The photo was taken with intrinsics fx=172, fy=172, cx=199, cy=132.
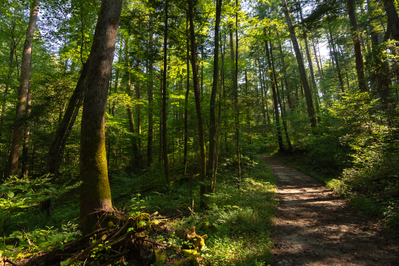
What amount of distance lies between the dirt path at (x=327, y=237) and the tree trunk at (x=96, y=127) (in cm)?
370

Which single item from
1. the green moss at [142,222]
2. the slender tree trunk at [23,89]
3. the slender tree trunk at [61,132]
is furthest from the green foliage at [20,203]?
the slender tree trunk at [23,89]

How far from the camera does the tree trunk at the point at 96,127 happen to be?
3307 millimetres

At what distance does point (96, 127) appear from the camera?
3.54 metres

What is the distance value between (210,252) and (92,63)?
461 cm

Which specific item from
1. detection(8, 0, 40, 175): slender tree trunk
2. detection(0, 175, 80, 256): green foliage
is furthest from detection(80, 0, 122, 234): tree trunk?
detection(8, 0, 40, 175): slender tree trunk

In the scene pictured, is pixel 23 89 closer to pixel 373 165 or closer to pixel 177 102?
pixel 177 102

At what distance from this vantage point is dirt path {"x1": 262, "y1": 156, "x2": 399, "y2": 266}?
Answer: 335 centimetres

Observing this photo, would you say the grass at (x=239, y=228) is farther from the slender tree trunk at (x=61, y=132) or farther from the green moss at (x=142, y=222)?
the slender tree trunk at (x=61, y=132)

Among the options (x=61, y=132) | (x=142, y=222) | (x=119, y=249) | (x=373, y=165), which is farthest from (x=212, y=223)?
(x=373, y=165)

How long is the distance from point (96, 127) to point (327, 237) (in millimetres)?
5850

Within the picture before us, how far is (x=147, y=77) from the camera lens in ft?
30.0

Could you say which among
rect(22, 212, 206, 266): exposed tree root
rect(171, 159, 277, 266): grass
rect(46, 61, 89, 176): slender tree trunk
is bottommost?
rect(171, 159, 277, 266): grass

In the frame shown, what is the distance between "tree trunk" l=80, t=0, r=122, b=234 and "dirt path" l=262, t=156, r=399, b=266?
370cm

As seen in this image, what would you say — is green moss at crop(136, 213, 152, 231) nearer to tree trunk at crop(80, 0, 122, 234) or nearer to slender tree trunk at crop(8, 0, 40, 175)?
tree trunk at crop(80, 0, 122, 234)
